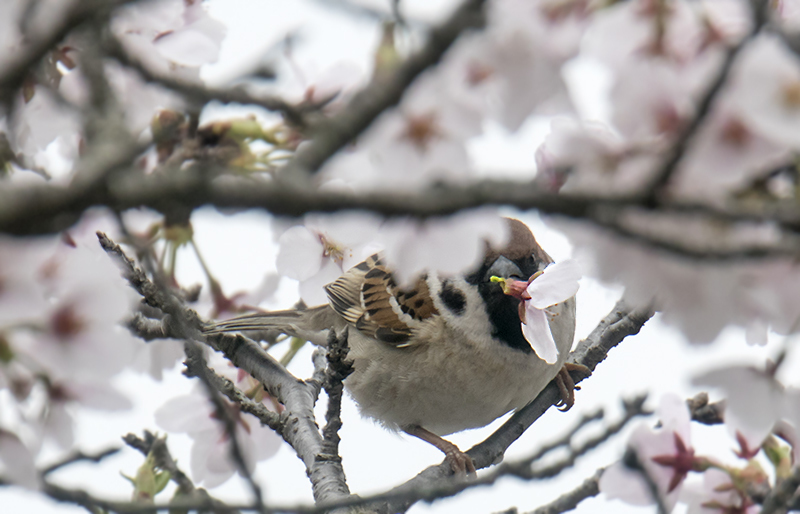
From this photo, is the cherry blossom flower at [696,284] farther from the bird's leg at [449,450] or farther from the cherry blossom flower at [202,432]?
the bird's leg at [449,450]

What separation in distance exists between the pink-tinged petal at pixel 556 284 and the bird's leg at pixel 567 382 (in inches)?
62.5

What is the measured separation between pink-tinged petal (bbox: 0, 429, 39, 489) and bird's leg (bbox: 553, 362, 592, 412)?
2.47 meters

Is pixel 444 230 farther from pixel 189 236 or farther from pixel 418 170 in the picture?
pixel 189 236

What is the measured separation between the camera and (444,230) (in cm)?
94

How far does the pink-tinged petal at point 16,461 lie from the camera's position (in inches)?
33.9

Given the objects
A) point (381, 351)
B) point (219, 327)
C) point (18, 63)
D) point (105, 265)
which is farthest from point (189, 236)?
point (381, 351)

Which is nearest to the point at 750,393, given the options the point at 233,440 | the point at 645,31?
the point at 645,31

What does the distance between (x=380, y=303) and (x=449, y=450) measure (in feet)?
2.66

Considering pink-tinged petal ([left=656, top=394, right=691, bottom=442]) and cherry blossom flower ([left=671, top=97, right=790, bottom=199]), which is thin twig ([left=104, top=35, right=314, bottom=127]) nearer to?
cherry blossom flower ([left=671, top=97, right=790, bottom=199])

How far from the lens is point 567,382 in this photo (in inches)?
124

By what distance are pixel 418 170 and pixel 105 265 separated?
1.25 ft

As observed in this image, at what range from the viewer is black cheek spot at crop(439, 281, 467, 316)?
331 centimetres

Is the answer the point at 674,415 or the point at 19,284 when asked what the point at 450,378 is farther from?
the point at 19,284

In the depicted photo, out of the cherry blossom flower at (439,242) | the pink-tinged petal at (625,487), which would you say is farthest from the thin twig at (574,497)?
the cherry blossom flower at (439,242)
